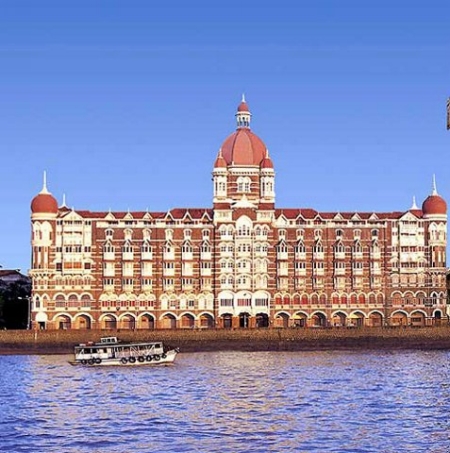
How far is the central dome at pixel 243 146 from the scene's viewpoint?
148 m

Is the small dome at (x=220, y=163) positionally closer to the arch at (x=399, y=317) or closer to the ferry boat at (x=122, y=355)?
the arch at (x=399, y=317)

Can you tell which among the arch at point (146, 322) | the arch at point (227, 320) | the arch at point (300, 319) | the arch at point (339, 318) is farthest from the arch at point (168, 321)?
the arch at point (339, 318)

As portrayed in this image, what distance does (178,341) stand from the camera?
131375 millimetres

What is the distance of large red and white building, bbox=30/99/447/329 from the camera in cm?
14162

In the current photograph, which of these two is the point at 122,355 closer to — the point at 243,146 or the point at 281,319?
the point at 281,319

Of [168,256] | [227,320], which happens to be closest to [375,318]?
[227,320]

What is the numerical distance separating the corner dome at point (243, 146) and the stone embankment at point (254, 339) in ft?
88.6

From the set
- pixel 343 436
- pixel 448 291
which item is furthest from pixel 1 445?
pixel 448 291

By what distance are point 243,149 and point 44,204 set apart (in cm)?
2911

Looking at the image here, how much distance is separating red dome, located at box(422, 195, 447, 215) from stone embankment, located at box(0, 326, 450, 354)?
19688mm

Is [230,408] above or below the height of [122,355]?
below

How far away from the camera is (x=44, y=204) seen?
142 meters

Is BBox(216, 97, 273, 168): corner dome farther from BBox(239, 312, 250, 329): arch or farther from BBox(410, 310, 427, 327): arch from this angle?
BBox(410, 310, 427, 327): arch

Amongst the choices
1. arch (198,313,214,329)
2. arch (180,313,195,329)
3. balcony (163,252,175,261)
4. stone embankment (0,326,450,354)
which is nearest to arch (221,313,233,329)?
arch (198,313,214,329)
